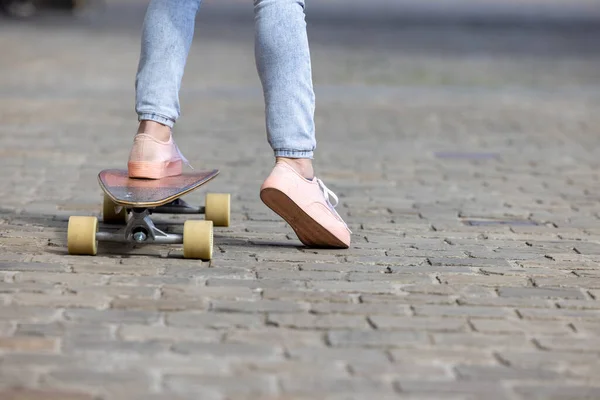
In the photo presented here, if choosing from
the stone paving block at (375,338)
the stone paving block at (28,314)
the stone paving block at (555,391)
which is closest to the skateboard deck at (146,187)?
the stone paving block at (28,314)

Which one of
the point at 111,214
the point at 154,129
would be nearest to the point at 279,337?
the point at 154,129

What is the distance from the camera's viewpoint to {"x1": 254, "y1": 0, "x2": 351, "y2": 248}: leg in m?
3.62

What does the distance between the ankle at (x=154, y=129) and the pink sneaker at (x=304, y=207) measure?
0.37 metres

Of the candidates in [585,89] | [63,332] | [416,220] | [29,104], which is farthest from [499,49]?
[63,332]

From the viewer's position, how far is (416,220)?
445cm

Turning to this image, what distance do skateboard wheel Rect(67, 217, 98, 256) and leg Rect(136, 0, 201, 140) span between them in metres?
0.34

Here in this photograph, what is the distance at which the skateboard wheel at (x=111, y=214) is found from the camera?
4.11 m

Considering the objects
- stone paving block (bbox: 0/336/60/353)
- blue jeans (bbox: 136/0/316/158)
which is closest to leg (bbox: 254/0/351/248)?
blue jeans (bbox: 136/0/316/158)

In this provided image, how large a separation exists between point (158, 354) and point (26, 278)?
2.78ft

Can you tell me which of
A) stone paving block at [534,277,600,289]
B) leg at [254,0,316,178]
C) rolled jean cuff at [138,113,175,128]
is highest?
leg at [254,0,316,178]

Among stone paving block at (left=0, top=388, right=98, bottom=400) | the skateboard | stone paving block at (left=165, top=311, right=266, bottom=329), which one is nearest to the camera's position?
stone paving block at (left=0, top=388, right=98, bottom=400)

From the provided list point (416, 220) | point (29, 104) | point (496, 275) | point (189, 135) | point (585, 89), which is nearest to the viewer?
point (496, 275)

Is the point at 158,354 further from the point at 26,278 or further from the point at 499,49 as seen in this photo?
the point at 499,49

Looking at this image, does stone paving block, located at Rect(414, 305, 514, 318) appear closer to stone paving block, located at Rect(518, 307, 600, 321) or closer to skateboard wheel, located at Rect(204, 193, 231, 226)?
stone paving block, located at Rect(518, 307, 600, 321)
